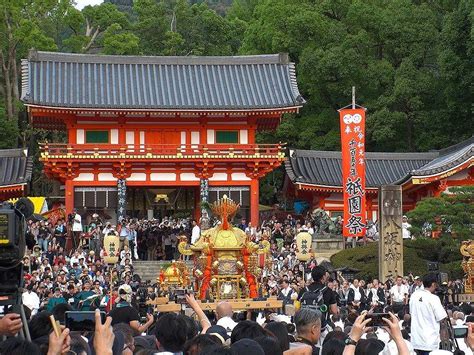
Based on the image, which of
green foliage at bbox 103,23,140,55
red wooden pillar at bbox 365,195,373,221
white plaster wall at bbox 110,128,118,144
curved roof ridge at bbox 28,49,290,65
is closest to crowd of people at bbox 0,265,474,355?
white plaster wall at bbox 110,128,118,144

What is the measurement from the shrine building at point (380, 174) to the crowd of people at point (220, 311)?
8.08 feet

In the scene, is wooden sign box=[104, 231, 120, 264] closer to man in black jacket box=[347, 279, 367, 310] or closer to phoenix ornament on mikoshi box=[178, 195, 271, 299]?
man in black jacket box=[347, 279, 367, 310]

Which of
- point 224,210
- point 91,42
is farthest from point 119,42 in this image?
point 224,210

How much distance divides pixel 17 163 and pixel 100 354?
32.4 metres

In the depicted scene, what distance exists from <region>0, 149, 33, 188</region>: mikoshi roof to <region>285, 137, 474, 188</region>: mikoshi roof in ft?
28.6

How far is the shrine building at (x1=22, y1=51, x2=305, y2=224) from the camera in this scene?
36.1 m

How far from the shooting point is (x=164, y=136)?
37750mm

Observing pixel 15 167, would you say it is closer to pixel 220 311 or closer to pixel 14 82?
pixel 14 82

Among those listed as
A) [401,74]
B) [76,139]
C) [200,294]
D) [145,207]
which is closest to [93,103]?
[76,139]

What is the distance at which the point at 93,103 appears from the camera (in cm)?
3616

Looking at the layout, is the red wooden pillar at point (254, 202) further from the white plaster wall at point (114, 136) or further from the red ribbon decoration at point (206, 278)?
the red ribbon decoration at point (206, 278)

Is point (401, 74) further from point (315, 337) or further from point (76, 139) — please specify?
point (315, 337)

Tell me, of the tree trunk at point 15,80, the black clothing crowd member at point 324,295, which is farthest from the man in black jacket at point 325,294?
the tree trunk at point 15,80

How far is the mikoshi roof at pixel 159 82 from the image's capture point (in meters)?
36.5
